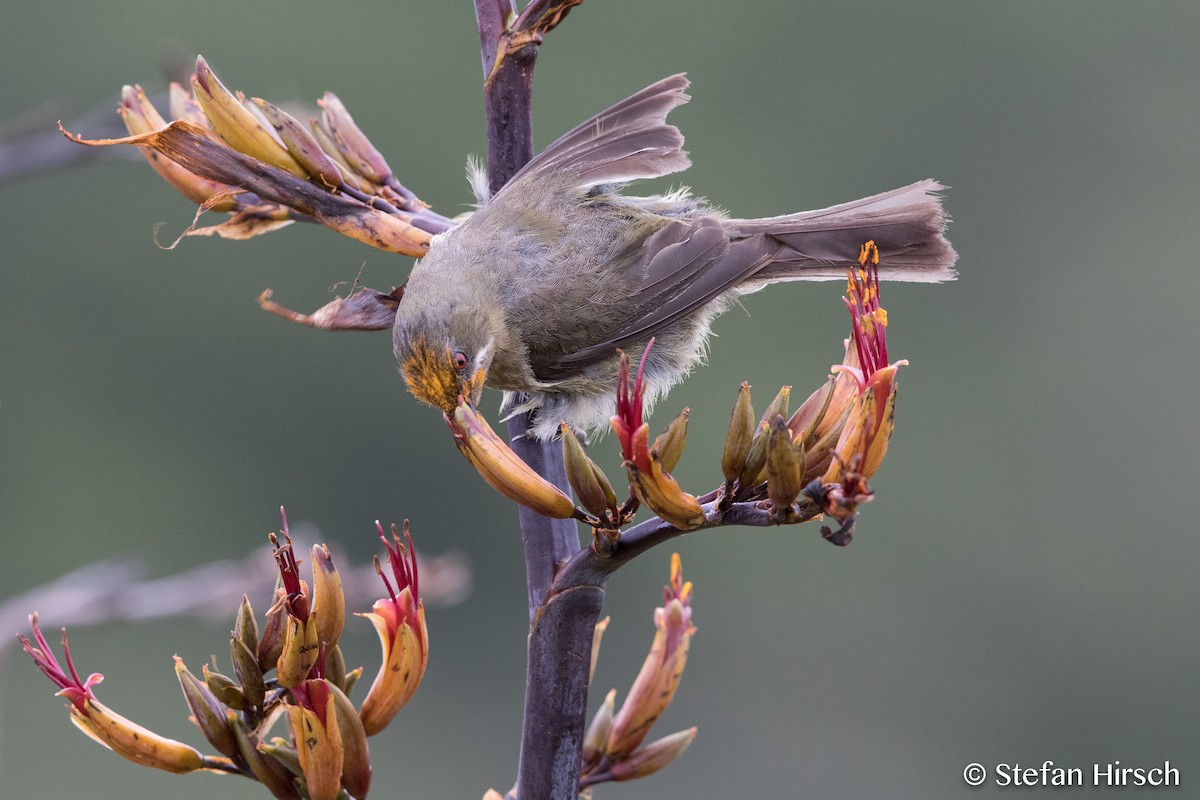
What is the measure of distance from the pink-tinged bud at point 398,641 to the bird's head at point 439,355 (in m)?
0.72

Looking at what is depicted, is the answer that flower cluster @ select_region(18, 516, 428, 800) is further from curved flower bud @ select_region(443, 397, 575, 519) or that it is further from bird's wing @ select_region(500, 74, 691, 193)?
bird's wing @ select_region(500, 74, 691, 193)

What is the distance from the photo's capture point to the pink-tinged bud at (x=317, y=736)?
2.12m

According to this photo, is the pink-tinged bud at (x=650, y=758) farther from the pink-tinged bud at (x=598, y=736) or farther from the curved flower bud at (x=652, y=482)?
the curved flower bud at (x=652, y=482)

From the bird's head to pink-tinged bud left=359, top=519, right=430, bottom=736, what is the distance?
0.72 meters

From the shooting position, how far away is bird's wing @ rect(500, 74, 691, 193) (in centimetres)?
314

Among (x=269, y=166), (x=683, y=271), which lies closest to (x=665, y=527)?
(x=269, y=166)

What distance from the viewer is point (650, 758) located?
102 inches

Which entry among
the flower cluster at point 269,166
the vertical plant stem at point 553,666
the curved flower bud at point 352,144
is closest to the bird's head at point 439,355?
the flower cluster at point 269,166

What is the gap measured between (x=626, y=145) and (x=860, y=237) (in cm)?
69

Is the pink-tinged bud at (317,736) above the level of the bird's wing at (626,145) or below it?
below

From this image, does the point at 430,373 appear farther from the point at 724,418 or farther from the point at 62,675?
the point at 724,418

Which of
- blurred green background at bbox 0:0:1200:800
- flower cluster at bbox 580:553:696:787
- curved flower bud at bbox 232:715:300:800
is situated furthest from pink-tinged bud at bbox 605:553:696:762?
blurred green background at bbox 0:0:1200:800

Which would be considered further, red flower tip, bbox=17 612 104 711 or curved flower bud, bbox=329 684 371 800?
red flower tip, bbox=17 612 104 711

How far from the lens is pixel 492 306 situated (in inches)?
144
